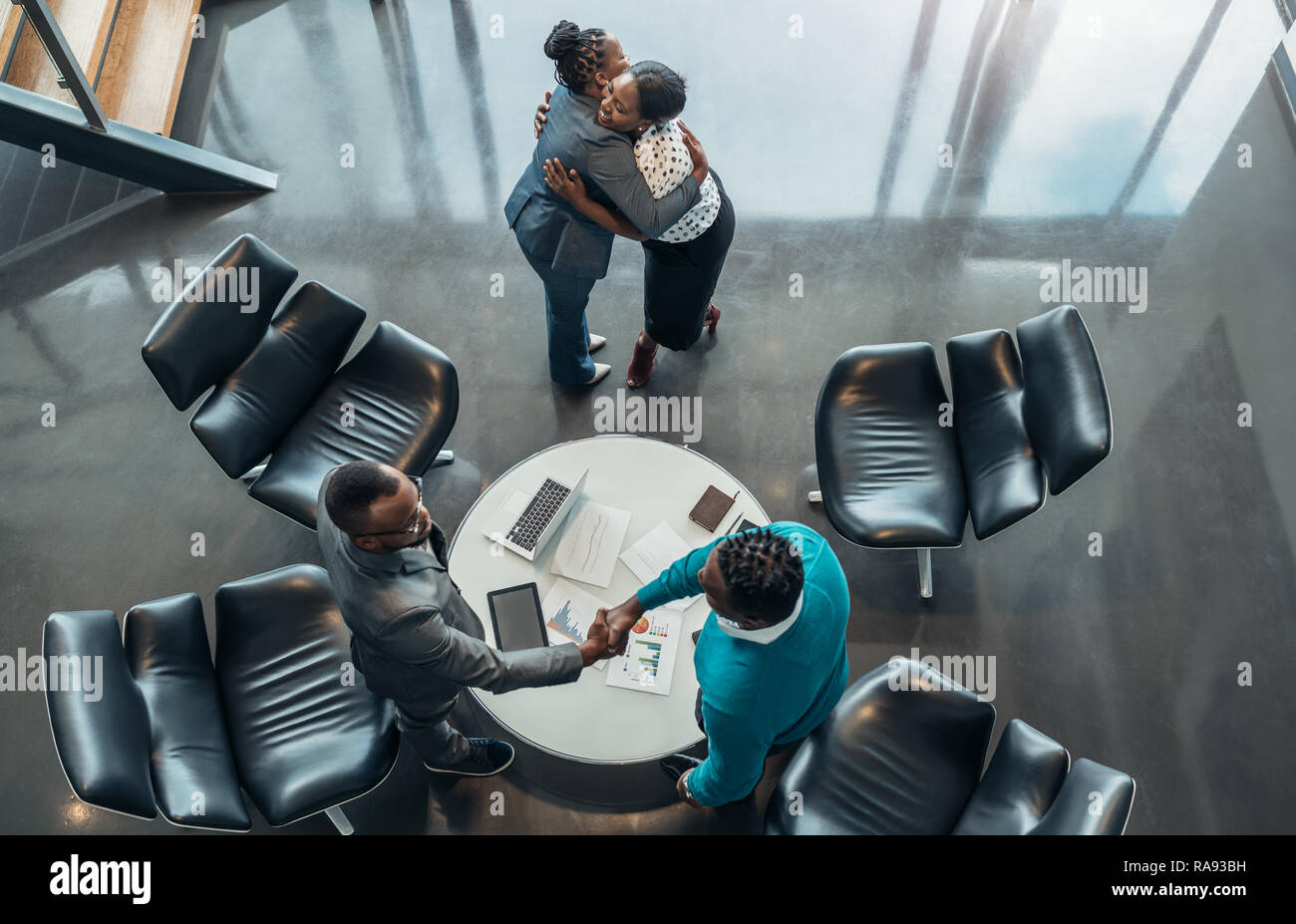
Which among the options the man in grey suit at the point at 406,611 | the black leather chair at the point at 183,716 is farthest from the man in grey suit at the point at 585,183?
the black leather chair at the point at 183,716

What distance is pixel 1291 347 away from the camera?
443 centimetres

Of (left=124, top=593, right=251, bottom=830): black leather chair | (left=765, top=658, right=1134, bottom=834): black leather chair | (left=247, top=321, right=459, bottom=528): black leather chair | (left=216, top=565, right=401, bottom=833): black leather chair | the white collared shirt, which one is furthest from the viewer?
(left=247, top=321, right=459, bottom=528): black leather chair

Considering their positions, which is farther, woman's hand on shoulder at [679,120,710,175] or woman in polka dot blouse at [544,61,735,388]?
woman's hand on shoulder at [679,120,710,175]

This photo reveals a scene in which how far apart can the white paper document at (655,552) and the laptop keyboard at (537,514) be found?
0.30 metres

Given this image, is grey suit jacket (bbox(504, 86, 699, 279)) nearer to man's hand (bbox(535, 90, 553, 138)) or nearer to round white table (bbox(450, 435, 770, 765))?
man's hand (bbox(535, 90, 553, 138))

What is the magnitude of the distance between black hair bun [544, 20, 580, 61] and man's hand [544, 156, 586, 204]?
339 millimetres

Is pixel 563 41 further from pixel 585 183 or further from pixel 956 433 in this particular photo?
pixel 956 433

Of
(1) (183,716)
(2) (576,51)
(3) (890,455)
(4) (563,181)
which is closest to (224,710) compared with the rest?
(1) (183,716)

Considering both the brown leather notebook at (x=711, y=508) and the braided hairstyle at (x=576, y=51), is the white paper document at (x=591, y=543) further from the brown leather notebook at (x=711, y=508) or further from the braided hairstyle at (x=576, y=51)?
the braided hairstyle at (x=576, y=51)

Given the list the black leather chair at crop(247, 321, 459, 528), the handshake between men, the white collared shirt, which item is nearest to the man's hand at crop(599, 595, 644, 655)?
the handshake between men

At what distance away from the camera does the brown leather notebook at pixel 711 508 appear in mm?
3242

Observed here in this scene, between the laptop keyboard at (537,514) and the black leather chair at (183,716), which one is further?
the laptop keyboard at (537,514)

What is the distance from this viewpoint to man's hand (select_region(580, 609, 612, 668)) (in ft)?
9.42

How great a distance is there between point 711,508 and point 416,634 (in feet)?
3.98
